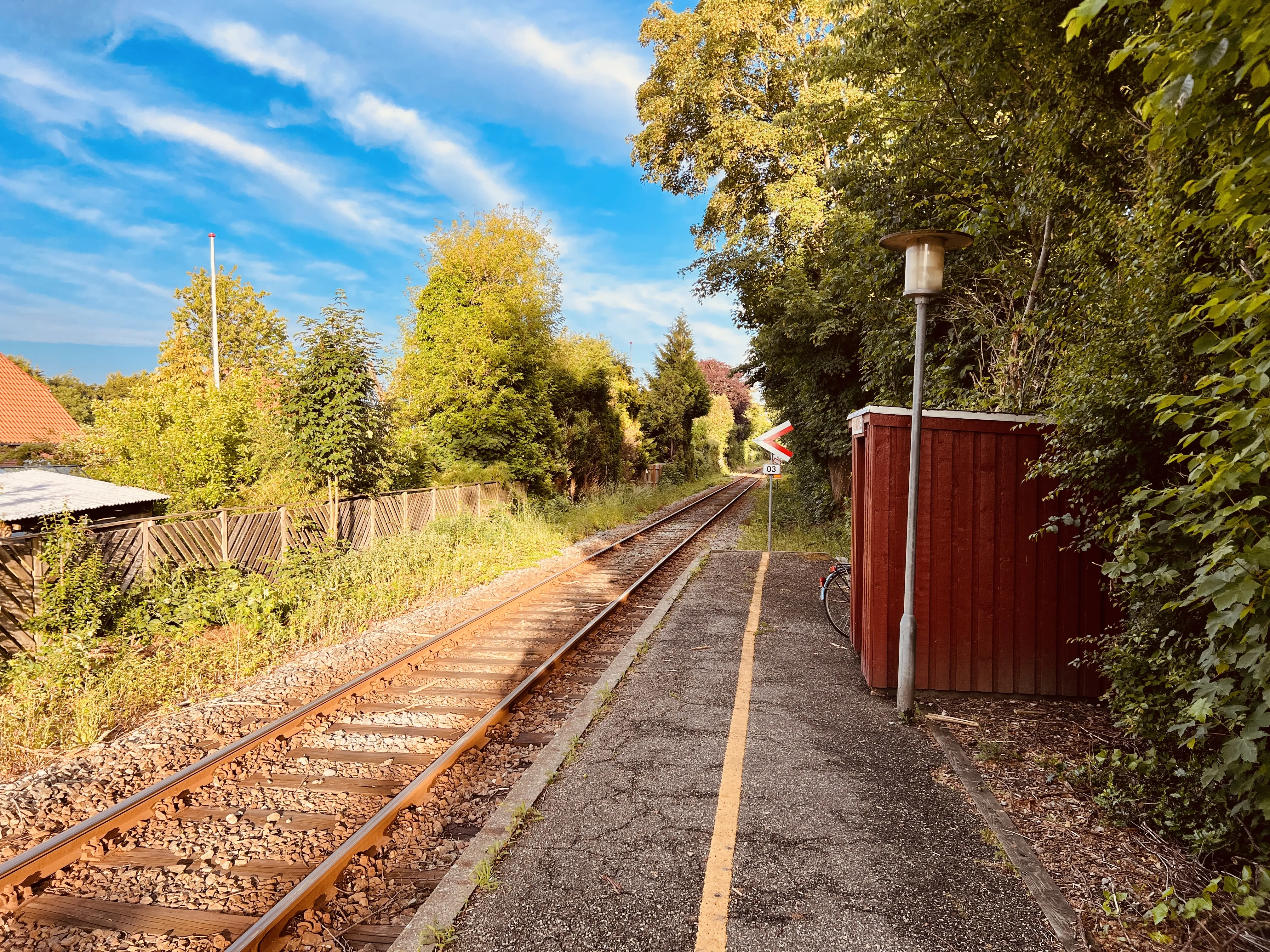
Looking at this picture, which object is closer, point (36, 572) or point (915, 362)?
point (915, 362)

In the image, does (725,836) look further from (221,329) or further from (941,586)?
(221,329)


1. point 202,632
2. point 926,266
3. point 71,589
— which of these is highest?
point 926,266

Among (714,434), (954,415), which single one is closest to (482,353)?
(954,415)

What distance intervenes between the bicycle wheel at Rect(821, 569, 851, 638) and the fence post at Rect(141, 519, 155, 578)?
8.48 meters

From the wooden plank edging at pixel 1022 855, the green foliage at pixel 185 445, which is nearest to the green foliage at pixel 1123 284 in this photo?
the wooden plank edging at pixel 1022 855

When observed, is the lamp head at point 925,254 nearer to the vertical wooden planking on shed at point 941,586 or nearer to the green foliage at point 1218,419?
the vertical wooden planking on shed at point 941,586

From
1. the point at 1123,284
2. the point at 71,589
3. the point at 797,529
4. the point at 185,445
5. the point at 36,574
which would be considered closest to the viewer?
the point at 1123,284

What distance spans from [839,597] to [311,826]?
7267 mm

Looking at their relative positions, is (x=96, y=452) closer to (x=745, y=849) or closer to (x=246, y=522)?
(x=246, y=522)

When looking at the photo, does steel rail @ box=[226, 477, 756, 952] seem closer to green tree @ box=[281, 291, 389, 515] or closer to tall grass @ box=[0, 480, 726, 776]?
tall grass @ box=[0, 480, 726, 776]

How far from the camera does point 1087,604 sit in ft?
18.5

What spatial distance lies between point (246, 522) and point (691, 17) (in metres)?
18.0

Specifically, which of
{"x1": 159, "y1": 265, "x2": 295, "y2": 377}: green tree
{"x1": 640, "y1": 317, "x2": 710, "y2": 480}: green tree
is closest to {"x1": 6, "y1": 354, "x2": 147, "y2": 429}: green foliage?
{"x1": 159, "y1": 265, "x2": 295, "y2": 377}: green tree

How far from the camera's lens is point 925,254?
17.0ft
